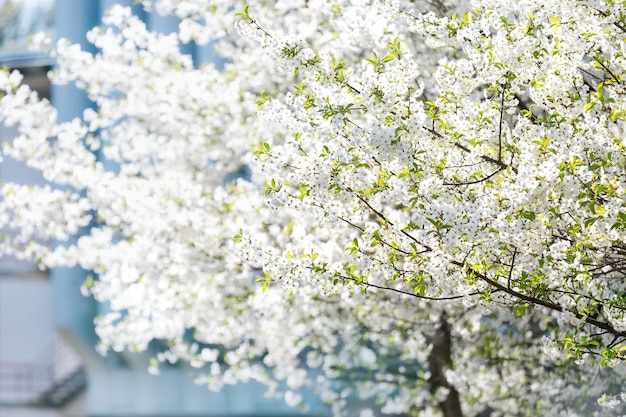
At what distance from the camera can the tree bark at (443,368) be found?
940cm

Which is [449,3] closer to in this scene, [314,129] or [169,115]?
[314,129]

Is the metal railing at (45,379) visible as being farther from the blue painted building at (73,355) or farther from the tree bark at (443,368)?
the tree bark at (443,368)

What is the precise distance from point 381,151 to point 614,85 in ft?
4.36

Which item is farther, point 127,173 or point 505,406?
point 127,173

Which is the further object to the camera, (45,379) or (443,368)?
(45,379)

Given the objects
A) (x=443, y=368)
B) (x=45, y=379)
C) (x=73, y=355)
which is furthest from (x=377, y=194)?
(x=73, y=355)

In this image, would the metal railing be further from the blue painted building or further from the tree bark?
the tree bark

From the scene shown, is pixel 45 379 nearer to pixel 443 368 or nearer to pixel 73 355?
pixel 73 355

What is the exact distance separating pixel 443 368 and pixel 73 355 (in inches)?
761

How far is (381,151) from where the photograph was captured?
17.1 feet

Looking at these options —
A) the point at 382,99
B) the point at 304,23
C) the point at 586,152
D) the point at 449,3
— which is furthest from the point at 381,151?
the point at 304,23

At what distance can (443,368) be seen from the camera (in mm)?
9516

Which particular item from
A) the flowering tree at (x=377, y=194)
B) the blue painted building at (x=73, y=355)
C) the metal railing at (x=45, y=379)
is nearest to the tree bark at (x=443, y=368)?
the flowering tree at (x=377, y=194)

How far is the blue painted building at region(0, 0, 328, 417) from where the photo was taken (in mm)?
23750
